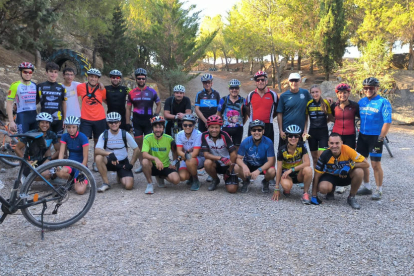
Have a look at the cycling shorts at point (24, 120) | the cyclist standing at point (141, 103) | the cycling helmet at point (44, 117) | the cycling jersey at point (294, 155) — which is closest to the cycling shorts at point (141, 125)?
the cyclist standing at point (141, 103)

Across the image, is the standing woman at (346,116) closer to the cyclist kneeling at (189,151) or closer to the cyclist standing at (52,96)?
the cyclist kneeling at (189,151)

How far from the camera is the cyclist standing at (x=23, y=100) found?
5.65 m

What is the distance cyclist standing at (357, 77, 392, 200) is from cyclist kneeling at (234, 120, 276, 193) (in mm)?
1660

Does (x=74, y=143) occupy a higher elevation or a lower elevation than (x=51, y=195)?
higher

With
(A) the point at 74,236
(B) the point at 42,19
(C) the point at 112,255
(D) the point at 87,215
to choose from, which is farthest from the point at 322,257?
(B) the point at 42,19

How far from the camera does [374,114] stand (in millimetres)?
5223

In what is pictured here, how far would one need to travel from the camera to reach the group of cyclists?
507 cm

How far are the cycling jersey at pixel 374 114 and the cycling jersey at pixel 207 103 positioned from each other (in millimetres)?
2948

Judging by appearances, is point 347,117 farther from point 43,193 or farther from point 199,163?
point 43,193

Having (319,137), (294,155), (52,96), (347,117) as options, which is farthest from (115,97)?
(347,117)

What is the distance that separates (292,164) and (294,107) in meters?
1.23

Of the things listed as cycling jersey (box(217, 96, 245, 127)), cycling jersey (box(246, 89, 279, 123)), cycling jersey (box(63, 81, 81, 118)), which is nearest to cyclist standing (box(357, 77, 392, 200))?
cycling jersey (box(246, 89, 279, 123))

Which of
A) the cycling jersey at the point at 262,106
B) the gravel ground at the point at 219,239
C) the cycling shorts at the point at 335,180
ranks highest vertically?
the cycling jersey at the point at 262,106

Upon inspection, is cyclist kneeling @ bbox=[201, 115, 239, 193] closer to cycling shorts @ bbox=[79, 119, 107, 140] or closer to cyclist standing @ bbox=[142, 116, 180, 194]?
cyclist standing @ bbox=[142, 116, 180, 194]
